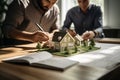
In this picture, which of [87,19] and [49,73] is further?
[87,19]

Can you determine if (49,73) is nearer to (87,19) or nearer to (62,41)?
(62,41)

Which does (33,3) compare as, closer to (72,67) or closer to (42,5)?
(42,5)

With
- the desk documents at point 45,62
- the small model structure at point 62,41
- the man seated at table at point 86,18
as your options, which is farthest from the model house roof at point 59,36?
the man seated at table at point 86,18

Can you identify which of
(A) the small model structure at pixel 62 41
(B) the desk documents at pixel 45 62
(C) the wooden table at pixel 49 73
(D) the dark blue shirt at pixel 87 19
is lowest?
(C) the wooden table at pixel 49 73

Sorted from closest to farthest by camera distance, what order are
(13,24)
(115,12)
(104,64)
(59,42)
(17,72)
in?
1. (17,72)
2. (104,64)
3. (59,42)
4. (13,24)
5. (115,12)

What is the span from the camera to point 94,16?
293 centimetres

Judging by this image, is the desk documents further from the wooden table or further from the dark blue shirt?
the dark blue shirt

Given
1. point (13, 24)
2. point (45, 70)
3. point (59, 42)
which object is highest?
point (13, 24)

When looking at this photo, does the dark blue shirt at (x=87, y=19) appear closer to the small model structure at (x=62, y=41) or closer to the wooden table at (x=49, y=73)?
the small model structure at (x=62, y=41)

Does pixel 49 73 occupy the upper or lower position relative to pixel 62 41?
lower

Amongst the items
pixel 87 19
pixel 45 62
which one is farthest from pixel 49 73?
pixel 87 19

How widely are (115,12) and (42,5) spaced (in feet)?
7.09

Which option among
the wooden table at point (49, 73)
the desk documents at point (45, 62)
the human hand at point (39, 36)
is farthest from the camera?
the human hand at point (39, 36)

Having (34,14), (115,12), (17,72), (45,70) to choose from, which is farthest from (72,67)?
(115,12)
